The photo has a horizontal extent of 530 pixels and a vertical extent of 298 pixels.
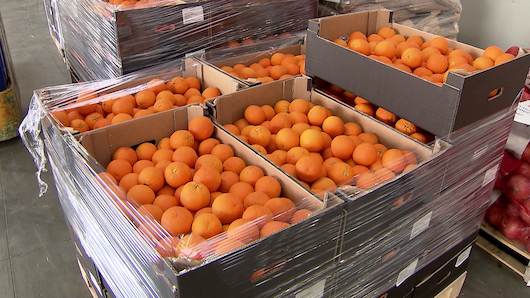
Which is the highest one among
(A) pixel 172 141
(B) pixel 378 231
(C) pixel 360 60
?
(C) pixel 360 60

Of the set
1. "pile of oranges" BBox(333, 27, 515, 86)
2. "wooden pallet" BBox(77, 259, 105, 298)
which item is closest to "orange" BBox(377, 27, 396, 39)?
"pile of oranges" BBox(333, 27, 515, 86)

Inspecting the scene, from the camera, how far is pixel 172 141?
1555mm

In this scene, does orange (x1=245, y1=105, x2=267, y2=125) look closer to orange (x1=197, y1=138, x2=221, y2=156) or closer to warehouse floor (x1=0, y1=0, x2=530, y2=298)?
orange (x1=197, y1=138, x2=221, y2=156)

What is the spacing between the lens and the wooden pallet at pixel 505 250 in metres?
2.17

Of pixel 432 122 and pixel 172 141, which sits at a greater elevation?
pixel 432 122

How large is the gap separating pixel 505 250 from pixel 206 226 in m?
1.90

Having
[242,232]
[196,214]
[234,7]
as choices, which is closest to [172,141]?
[196,214]

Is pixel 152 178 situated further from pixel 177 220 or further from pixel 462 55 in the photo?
pixel 462 55

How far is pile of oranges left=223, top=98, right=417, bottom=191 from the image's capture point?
1391mm

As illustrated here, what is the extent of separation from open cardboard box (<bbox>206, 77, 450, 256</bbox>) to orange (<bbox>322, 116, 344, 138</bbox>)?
4.8 inches

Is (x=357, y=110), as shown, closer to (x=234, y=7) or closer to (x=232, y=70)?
(x=232, y=70)

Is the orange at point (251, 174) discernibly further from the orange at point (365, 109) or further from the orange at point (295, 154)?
the orange at point (365, 109)

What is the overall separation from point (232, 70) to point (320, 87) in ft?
1.68

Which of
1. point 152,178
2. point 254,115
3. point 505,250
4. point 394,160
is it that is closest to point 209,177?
point 152,178
